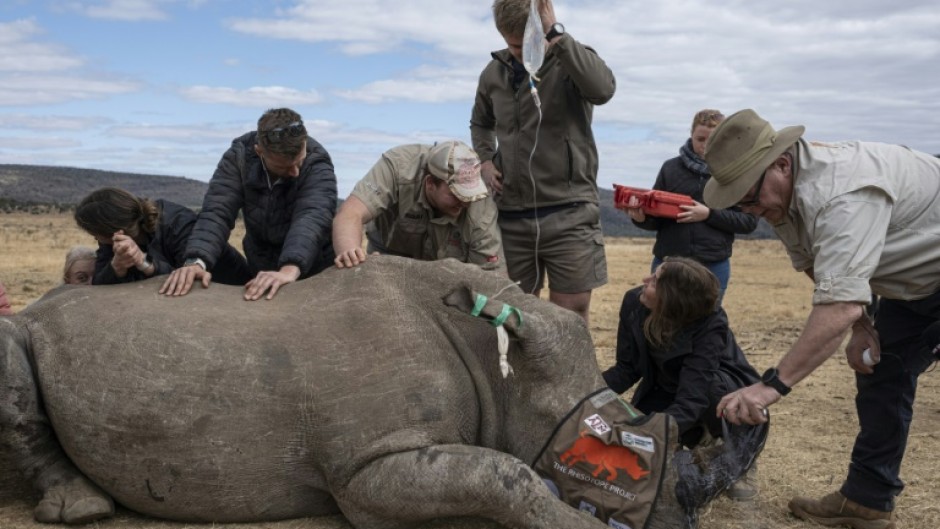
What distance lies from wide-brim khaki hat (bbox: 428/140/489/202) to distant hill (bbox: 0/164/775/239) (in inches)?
2695

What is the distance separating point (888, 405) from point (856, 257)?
1.52 meters

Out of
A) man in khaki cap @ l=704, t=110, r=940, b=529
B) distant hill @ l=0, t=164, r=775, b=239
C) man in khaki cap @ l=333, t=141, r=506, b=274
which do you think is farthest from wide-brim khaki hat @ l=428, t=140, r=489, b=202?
distant hill @ l=0, t=164, r=775, b=239

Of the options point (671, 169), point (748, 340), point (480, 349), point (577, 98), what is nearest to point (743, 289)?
point (748, 340)

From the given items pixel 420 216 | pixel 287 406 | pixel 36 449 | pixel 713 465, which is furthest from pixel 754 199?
pixel 36 449

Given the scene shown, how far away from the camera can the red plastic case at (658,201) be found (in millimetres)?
7148

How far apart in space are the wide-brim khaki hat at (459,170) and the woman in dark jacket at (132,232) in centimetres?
154

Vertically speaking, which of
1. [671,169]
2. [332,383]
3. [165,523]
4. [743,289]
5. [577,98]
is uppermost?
[577,98]

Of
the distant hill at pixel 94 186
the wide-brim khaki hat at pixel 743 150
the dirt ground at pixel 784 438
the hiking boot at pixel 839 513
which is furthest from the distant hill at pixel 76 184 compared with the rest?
the wide-brim khaki hat at pixel 743 150

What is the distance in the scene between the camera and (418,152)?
6160 millimetres

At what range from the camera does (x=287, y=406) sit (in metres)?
4.59

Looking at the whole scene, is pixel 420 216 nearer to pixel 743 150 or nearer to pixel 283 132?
pixel 283 132

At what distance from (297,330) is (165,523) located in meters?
1.13

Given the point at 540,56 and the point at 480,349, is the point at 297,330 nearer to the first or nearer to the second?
the point at 480,349

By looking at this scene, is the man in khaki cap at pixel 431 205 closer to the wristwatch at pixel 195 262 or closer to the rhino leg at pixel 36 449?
the wristwatch at pixel 195 262
